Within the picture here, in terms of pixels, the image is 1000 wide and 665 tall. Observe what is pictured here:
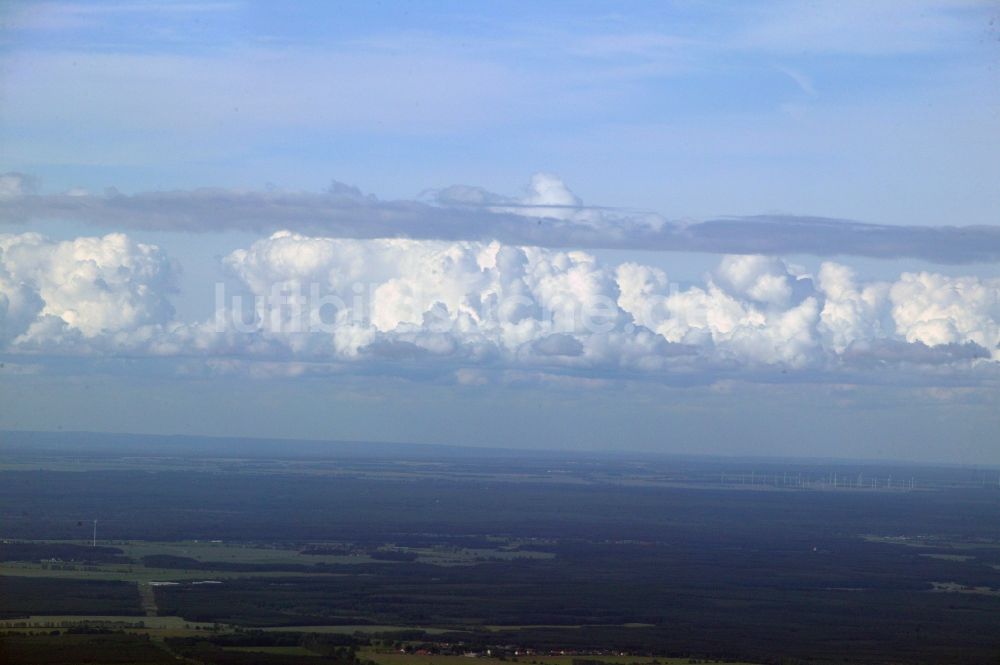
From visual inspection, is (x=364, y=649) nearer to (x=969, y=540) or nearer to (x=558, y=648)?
(x=558, y=648)

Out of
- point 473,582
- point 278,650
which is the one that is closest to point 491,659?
point 278,650

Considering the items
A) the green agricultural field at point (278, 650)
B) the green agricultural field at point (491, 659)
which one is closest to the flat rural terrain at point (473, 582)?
the green agricultural field at point (491, 659)

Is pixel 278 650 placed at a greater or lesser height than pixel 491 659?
lesser

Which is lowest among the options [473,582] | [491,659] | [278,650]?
[278,650]

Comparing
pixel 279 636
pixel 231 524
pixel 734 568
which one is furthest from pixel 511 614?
pixel 231 524

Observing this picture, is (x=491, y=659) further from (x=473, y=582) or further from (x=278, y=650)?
(x=473, y=582)

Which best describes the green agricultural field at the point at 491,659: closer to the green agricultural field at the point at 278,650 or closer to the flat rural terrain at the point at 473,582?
the flat rural terrain at the point at 473,582

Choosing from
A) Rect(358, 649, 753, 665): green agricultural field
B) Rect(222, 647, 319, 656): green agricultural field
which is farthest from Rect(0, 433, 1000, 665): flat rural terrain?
Rect(222, 647, 319, 656): green agricultural field

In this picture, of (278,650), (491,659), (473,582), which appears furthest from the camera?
(473,582)
